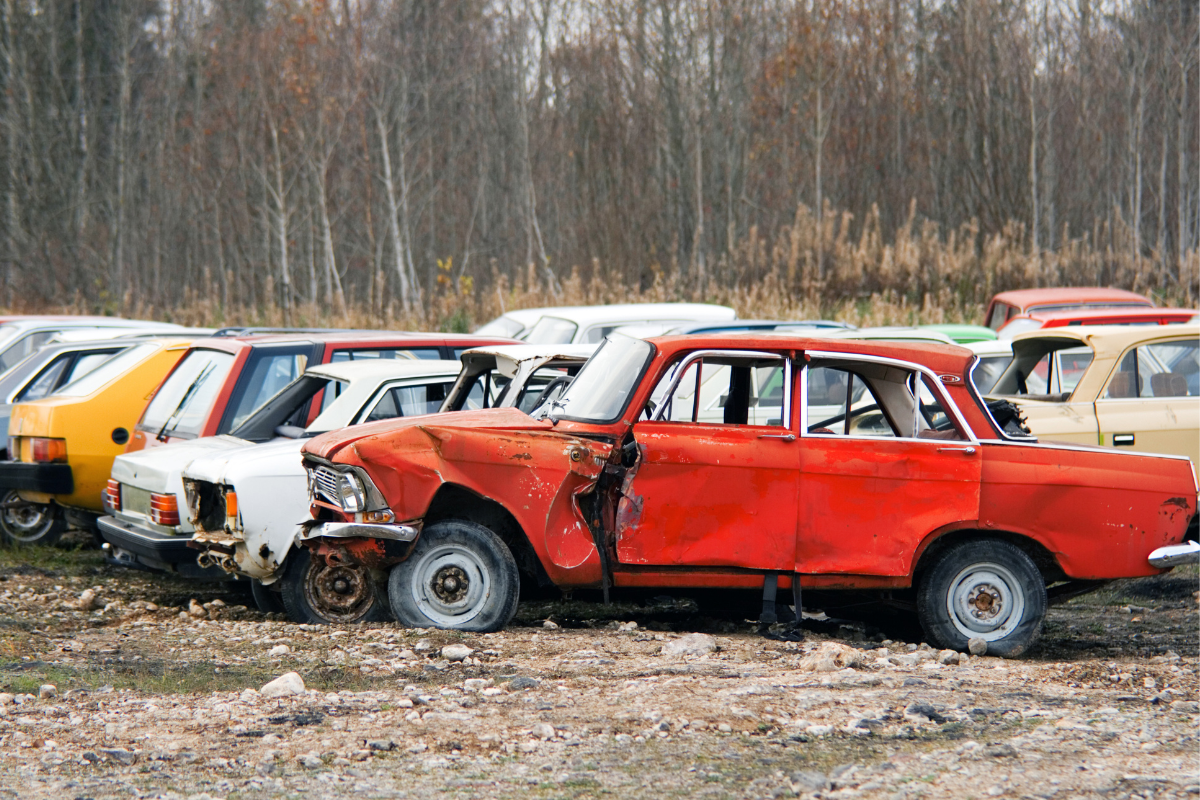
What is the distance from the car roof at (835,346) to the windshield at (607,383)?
0.15 meters

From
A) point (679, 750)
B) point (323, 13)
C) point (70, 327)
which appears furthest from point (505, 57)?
point (679, 750)

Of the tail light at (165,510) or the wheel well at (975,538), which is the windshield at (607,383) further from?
the tail light at (165,510)

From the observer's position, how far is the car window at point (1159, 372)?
9945 mm

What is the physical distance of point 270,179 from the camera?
115 feet

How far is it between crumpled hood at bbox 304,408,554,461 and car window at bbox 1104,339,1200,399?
5082 millimetres

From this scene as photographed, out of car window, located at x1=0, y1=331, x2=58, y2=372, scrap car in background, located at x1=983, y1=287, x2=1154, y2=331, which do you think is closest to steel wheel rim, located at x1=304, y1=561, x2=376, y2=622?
car window, located at x1=0, y1=331, x2=58, y2=372

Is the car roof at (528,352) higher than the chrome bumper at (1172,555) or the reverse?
higher

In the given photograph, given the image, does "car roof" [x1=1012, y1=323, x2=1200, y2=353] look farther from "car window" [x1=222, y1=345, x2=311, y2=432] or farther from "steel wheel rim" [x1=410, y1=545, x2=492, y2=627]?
"car window" [x1=222, y1=345, x2=311, y2=432]

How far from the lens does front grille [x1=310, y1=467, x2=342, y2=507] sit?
22.4ft

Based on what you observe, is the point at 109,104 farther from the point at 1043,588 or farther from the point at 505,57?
the point at 1043,588

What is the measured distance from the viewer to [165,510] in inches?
313

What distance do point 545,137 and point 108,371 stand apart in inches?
1069

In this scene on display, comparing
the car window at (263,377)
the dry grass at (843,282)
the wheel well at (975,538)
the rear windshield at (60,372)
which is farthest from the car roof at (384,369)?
the dry grass at (843,282)

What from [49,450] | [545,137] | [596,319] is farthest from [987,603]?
[545,137]
